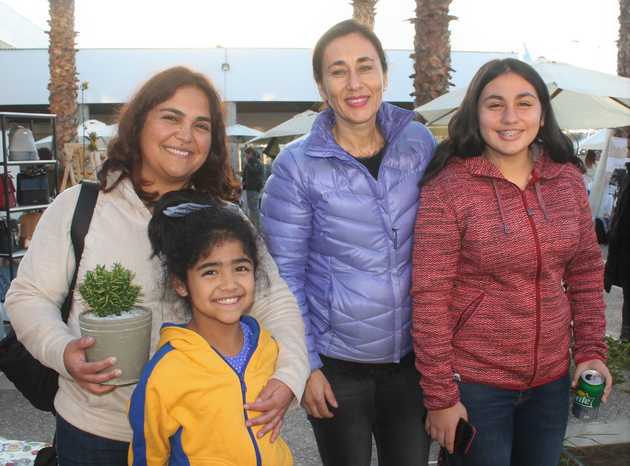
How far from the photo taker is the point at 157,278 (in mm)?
2010

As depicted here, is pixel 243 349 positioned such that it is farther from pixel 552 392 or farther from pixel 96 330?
pixel 552 392

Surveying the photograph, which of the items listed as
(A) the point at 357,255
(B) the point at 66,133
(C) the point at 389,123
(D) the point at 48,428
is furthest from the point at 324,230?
(B) the point at 66,133

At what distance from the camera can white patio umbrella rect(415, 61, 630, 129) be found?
5445mm

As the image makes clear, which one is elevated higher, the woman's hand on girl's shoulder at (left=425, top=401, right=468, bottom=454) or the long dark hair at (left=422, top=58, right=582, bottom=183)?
the long dark hair at (left=422, top=58, right=582, bottom=183)

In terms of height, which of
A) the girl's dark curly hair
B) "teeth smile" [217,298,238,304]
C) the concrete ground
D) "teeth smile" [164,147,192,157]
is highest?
"teeth smile" [164,147,192,157]

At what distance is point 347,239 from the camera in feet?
7.46

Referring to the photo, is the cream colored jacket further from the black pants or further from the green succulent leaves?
the black pants

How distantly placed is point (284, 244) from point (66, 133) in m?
13.6

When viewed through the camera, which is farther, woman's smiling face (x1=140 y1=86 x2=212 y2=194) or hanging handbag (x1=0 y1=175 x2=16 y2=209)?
hanging handbag (x1=0 y1=175 x2=16 y2=209)

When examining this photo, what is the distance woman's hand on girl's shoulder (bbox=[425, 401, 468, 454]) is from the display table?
2.79m

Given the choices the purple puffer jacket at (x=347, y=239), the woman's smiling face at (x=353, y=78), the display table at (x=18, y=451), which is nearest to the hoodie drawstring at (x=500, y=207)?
the purple puffer jacket at (x=347, y=239)

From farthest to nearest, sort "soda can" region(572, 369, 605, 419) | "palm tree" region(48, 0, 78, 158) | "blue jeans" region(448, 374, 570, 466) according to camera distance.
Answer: "palm tree" region(48, 0, 78, 158), "soda can" region(572, 369, 605, 419), "blue jeans" region(448, 374, 570, 466)

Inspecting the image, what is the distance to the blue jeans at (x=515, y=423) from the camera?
7.20 feet

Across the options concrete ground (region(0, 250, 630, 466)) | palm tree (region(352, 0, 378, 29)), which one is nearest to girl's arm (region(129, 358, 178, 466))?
concrete ground (region(0, 250, 630, 466))
